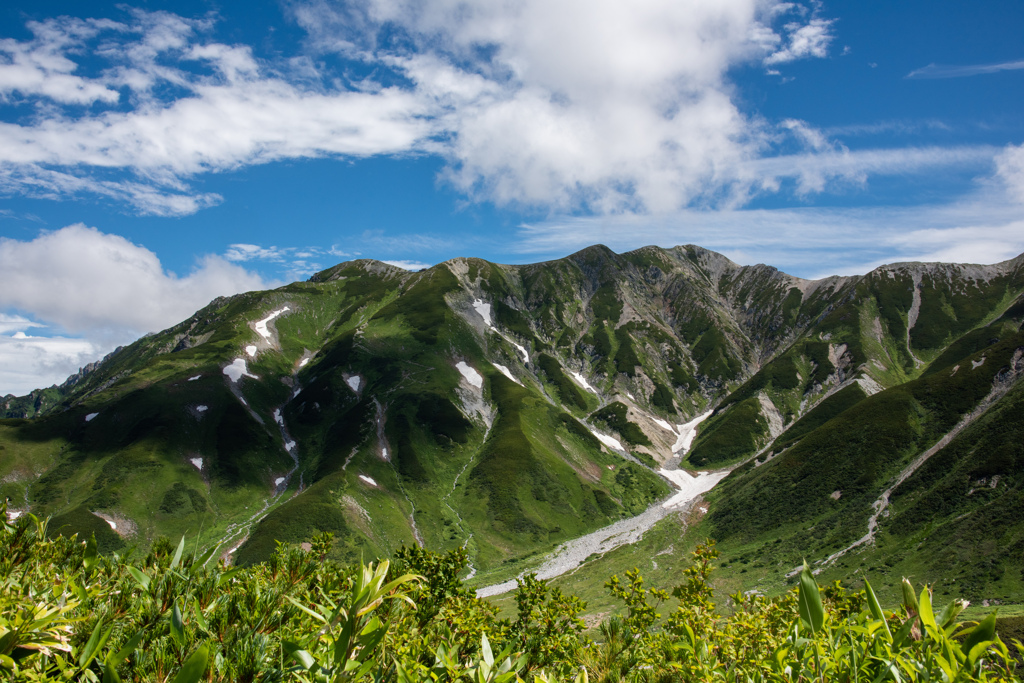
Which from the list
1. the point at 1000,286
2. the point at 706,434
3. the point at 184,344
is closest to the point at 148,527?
the point at 184,344

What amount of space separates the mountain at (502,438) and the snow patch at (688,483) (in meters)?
6.12

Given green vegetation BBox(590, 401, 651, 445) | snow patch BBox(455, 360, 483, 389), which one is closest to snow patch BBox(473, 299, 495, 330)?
snow patch BBox(455, 360, 483, 389)

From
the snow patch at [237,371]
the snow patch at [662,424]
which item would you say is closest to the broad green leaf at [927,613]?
the snow patch at [237,371]

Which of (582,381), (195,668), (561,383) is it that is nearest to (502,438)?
(561,383)

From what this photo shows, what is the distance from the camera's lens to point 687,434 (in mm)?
172500

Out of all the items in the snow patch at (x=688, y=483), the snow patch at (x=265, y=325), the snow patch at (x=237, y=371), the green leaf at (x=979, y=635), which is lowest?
the snow patch at (x=688, y=483)

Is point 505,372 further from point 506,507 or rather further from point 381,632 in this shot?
point 381,632

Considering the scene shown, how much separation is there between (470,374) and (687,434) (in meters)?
83.3

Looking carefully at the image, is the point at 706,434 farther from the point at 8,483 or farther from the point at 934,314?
the point at 8,483

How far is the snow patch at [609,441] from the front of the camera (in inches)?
5930

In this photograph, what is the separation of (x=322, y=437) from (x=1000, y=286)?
265 metres

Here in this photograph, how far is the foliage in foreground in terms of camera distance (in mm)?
3648

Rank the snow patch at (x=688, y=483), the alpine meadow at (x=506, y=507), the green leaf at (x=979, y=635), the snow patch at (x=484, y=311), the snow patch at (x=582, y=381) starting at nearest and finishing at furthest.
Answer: the green leaf at (x=979, y=635)
the alpine meadow at (x=506, y=507)
the snow patch at (x=688, y=483)
the snow patch at (x=582, y=381)
the snow patch at (x=484, y=311)

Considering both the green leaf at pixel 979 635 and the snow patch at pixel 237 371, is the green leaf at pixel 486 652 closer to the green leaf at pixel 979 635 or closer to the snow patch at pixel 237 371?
the green leaf at pixel 979 635
